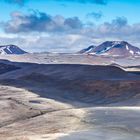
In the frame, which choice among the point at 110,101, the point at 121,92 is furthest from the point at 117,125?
the point at 121,92

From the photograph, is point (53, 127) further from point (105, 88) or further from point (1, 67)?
point (1, 67)

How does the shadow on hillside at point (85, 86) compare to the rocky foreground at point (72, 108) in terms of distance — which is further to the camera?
the shadow on hillside at point (85, 86)

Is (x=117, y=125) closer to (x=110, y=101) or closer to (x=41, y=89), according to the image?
(x=110, y=101)

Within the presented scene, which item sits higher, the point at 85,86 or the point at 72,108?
the point at 85,86

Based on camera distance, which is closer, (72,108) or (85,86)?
(72,108)

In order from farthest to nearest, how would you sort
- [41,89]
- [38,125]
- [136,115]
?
[41,89] < [136,115] < [38,125]

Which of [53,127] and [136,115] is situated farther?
[136,115]

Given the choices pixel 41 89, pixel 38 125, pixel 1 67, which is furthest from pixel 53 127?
pixel 1 67

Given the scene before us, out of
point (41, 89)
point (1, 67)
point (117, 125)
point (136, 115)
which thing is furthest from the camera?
point (1, 67)

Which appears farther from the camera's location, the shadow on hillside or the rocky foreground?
the shadow on hillside
